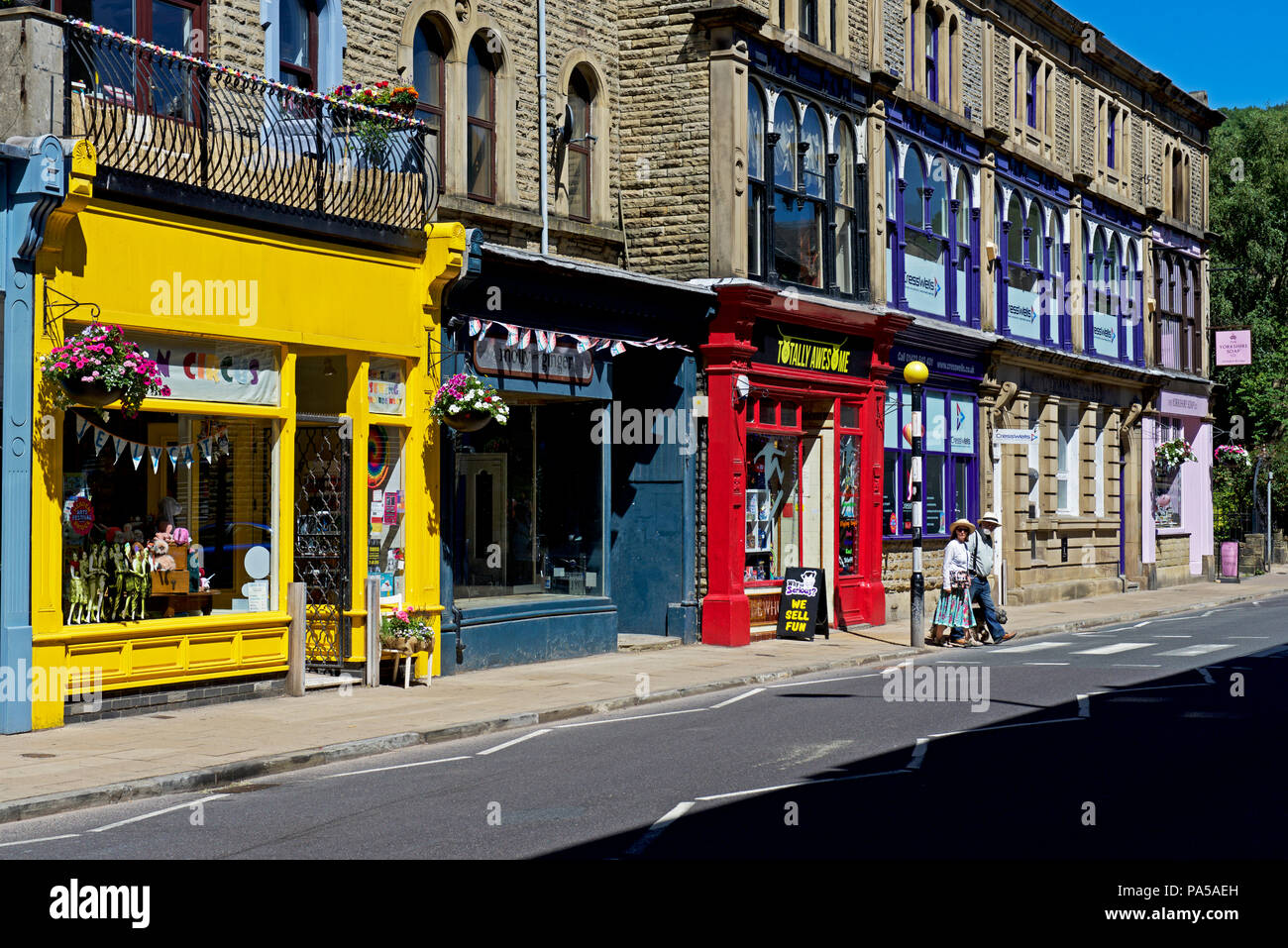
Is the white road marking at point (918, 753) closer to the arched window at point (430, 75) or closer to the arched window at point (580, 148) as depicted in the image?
the arched window at point (430, 75)

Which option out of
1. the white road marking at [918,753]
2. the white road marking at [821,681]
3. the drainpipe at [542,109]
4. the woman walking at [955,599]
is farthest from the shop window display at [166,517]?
the woman walking at [955,599]

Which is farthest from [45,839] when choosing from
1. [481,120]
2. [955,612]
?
[955,612]

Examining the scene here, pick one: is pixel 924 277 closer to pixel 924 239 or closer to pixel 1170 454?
pixel 924 239

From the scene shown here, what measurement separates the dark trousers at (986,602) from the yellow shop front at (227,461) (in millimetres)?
9812

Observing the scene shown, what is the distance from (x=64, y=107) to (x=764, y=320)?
12.6 metres

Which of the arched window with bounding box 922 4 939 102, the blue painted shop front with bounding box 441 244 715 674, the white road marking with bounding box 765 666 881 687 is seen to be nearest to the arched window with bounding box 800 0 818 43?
the arched window with bounding box 922 4 939 102

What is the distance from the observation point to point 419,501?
18.6 meters

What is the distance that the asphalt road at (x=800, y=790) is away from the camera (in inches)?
352

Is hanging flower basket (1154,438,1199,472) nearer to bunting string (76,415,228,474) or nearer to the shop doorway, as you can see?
the shop doorway

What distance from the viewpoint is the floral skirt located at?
24.4m

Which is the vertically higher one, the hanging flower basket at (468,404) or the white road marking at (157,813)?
the hanging flower basket at (468,404)

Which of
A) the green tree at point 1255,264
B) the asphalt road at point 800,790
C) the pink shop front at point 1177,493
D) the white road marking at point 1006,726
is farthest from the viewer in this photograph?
the green tree at point 1255,264
